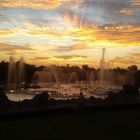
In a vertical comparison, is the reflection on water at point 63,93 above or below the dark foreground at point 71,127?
below

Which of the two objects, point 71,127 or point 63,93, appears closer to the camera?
point 71,127

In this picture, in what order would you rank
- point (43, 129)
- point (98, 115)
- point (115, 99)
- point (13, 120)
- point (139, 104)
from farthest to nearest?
point (115, 99) → point (139, 104) → point (98, 115) → point (13, 120) → point (43, 129)

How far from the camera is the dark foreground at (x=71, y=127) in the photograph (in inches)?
561

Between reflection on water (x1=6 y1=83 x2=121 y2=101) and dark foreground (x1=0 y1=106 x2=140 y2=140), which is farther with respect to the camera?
reflection on water (x1=6 y1=83 x2=121 y2=101)

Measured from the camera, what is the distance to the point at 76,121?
739 inches

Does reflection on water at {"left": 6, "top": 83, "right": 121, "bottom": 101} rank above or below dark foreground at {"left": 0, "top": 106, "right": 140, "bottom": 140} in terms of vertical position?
below

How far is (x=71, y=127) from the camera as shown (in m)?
16.7

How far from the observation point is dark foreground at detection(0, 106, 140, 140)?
14248 mm

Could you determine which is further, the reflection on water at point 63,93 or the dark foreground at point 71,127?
the reflection on water at point 63,93

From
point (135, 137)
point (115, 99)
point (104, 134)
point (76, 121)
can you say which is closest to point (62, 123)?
point (76, 121)

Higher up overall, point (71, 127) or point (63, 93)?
point (71, 127)

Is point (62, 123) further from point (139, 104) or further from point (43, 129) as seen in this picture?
point (139, 104)

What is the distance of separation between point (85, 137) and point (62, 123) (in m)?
3.73

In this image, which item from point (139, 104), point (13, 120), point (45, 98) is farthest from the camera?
point (139, 104)
